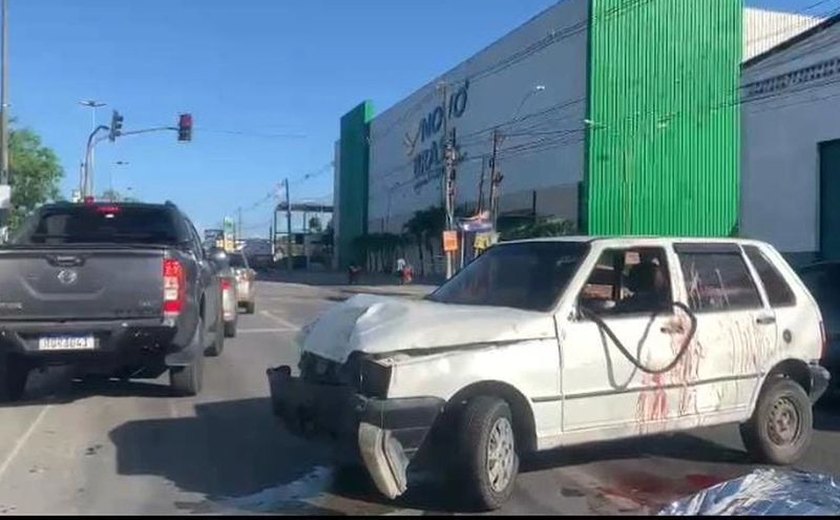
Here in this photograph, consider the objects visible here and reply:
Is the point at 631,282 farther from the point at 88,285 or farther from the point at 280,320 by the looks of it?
the point at 280,320

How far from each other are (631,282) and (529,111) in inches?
1834

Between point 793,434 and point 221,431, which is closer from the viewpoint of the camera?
point 793,434

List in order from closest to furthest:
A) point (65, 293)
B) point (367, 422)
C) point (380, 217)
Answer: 1. point (367, 422)
2. point (65, 293)
3. point (380, 217)

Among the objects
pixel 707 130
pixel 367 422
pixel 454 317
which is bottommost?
pixel 367 422

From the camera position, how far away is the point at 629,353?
7215mm

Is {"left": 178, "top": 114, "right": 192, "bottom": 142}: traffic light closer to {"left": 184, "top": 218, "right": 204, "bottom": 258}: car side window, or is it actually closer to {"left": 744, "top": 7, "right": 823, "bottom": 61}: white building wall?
{"left": 184, "top": 218, "right": 204, "bottom": 258}: car side window

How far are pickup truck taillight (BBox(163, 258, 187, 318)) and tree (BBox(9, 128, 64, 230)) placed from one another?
35.8m

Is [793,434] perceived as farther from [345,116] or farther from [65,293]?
[345,116]

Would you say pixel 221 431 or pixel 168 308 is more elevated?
pixel 168 308

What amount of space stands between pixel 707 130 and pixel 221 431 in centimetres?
4228

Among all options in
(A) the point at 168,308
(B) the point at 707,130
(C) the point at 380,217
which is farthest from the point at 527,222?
(A) the point at 168,308

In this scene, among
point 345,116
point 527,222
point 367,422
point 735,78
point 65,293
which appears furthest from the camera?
point 345,116

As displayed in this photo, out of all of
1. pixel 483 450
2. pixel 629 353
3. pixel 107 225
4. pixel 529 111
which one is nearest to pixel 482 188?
pixel 529 111

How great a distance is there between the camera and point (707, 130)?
158 ft
